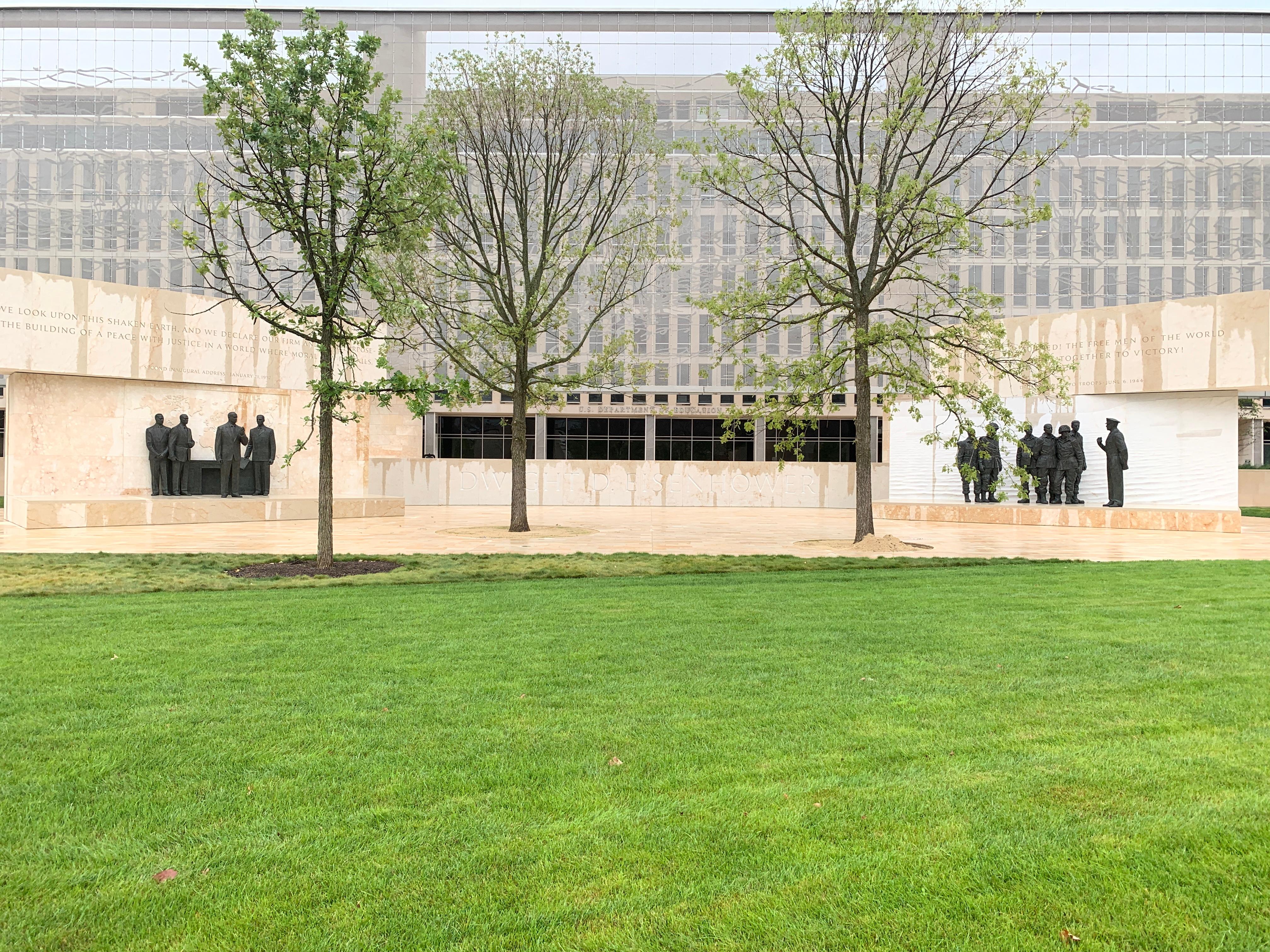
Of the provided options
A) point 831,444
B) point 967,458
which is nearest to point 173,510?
point 967,458

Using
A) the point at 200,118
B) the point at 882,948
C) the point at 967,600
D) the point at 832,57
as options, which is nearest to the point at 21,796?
the point at 882,948

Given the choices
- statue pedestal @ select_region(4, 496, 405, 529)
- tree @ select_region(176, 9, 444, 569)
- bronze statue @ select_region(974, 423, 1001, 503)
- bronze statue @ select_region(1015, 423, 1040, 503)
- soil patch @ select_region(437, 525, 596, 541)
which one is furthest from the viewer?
bronze statue @ select_region(974, 423, 1001, 503)

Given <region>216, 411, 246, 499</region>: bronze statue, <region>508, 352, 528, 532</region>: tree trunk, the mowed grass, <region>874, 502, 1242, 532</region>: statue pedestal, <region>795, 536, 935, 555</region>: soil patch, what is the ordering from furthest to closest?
1. <region>216, 411, 246, 499</region>: bronze statue
2. <region>874, 502, 1242, 532</region>: statue pedestal
3. <region>508, 352, 528, 532</region>: tree trunk
4. <region>795, 536, 935, 555</region>: soil patch
5. the mowed grass

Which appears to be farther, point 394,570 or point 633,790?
point 394,570

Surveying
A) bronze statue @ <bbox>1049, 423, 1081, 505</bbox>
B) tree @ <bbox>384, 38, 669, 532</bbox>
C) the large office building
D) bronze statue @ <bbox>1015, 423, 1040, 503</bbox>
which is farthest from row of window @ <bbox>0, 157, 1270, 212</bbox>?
tree @ <bbox>384, 38, 669, 532</bbox>

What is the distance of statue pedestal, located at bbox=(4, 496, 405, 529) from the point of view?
21.3 meters

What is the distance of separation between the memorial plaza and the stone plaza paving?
10.4 inches

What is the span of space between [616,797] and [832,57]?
17.4 m

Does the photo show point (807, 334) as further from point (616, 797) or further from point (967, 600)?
point (616, 797)

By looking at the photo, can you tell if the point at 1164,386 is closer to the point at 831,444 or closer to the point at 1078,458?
the point at 1078,458

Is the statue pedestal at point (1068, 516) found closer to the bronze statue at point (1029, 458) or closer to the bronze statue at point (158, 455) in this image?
the bronze statue at point (1029, 458)

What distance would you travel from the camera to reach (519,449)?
2269 centimetres

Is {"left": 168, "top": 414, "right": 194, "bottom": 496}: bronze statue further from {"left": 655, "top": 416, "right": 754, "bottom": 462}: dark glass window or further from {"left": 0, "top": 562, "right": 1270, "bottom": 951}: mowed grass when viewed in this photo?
{"left": 655, "top": 416, "right": 754, "bottom": 462}: dark glass window

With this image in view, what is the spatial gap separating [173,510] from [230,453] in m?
2.67
